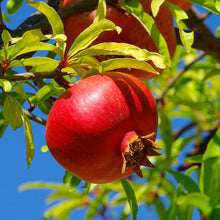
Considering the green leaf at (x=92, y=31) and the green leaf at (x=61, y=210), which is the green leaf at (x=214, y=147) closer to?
the green leaf at (x=92, y=31)

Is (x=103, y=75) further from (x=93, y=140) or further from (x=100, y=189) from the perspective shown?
(x=100, y=189)

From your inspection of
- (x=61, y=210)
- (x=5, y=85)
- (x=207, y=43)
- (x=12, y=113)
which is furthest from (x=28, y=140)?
(x=61, y=210)

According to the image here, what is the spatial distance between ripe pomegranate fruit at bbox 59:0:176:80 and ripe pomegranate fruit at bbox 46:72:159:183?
193 mm

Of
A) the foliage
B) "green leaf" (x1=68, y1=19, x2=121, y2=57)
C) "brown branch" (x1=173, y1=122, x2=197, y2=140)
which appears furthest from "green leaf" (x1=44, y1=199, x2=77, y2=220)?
"green leaf" (x1=68, y1=19, x2=121, y2=57)

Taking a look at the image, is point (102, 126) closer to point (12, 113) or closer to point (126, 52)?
point (126, 52)

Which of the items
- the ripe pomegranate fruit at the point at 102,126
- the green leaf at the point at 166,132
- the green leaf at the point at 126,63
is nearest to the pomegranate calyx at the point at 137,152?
the ripe pomegranate fruit at the point at 102,126

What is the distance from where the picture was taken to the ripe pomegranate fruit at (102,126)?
3.01ft

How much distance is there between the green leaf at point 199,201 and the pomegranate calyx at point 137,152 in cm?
47

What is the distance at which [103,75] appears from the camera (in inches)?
38.8

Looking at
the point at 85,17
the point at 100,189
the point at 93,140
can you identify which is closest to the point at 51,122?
the point at 93,140

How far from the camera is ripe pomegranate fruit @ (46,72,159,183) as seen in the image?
92cm

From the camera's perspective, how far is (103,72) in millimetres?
966

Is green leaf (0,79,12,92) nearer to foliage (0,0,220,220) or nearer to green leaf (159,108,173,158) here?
foliage (0,0,220,220)

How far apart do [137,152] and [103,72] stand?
0.66 ft
